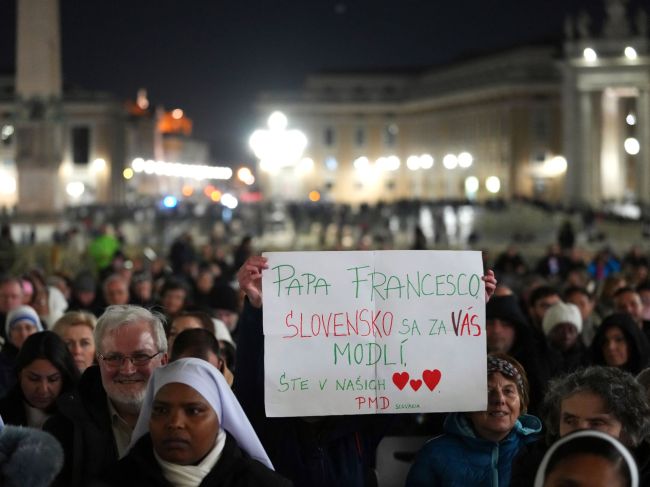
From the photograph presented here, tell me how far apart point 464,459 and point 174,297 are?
6.37 metres

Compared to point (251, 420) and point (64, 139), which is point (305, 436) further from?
point (64, 139)

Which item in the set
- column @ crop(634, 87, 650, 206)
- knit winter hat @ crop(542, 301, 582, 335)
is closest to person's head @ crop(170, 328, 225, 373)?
knit winter hat @ crop(542, 301, 582, 335)

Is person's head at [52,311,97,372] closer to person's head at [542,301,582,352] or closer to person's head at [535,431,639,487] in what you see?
person's head at [542,301,582,352]

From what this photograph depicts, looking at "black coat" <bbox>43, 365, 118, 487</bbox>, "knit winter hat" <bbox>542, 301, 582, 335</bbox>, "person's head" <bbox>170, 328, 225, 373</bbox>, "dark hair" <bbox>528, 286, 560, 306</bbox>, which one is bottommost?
"black coat" <bbox>43, 365, 118, 487</bbox>

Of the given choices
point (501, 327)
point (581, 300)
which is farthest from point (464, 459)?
point (581, 300)

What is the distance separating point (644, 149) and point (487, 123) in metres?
23.6

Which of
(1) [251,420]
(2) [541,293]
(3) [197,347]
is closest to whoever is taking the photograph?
(1) [251,420]

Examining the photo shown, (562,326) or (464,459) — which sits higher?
(562,326)

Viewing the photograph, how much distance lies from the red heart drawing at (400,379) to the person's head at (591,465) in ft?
5.62

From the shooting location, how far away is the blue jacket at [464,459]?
17.8ft

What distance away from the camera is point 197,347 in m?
6.22

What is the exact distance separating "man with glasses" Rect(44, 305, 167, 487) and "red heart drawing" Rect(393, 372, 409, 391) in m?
1.01

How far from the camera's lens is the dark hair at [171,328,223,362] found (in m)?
6.20

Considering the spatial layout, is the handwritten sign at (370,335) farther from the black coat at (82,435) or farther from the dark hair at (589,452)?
the dark hair at (589,452)
